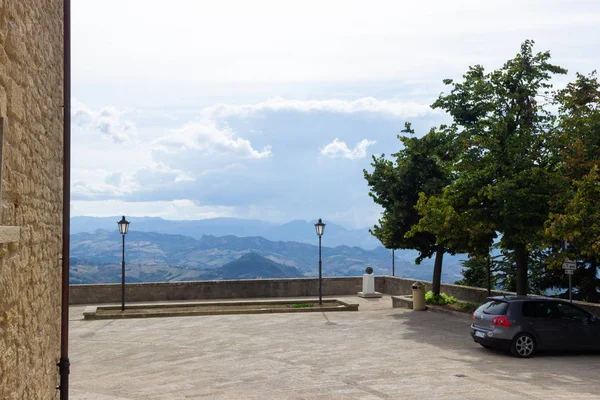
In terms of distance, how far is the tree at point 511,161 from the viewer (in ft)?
68.9

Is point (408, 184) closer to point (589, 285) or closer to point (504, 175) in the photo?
point (504, 175)

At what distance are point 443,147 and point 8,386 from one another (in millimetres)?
23169

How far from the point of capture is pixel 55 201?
8773mm

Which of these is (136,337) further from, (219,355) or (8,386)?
(8,386)

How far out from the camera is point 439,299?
1073 inches

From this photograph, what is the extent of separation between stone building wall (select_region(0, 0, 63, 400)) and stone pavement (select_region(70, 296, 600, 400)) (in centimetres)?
445

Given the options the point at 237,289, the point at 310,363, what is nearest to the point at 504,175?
the point at 310,363

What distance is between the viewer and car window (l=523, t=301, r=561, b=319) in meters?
16.2

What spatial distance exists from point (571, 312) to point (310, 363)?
664 centimetres

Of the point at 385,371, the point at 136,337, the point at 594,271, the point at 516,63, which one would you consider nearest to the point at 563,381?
the point at 385,371

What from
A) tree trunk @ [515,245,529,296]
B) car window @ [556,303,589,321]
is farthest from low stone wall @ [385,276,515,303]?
car window @ [556,303,589,321]

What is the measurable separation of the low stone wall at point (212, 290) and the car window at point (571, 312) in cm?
1741

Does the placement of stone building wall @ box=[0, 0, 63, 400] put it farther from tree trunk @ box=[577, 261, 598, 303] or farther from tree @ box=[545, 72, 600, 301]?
tree trunk @ box=[577, 261, 598, 303]

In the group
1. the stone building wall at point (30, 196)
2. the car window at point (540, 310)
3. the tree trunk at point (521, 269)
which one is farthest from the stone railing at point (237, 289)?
the stone building wall at point (30, 196)
